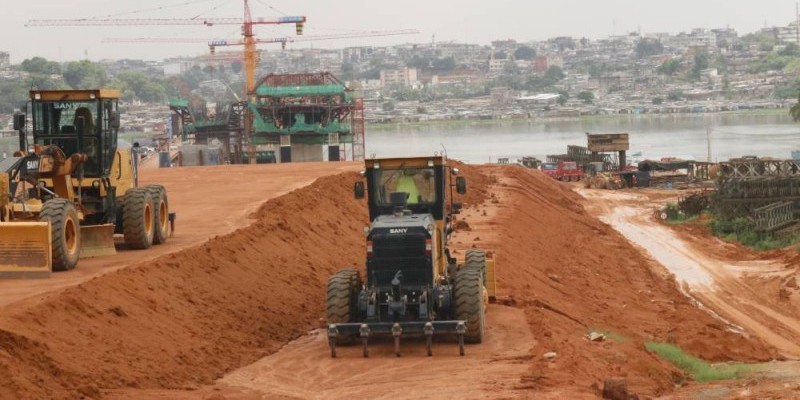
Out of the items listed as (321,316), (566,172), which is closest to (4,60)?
(566,172)

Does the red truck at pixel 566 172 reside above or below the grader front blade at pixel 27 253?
below

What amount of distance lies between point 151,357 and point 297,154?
8455cm

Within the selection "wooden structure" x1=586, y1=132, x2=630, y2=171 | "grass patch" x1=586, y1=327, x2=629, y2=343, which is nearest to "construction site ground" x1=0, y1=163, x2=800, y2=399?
"grass patch" x1=586, y1=327, x2=629, y2=343

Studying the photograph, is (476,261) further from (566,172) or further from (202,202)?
(566,172)

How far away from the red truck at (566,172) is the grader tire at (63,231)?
218 ft

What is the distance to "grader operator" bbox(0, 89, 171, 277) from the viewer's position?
23.7 m

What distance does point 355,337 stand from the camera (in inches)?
874

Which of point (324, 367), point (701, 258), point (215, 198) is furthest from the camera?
point (701, 258)

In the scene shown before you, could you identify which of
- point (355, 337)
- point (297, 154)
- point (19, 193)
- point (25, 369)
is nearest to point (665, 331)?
point (355, 337)

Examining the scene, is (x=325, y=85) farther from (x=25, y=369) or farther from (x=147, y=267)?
(x=25, y=369)

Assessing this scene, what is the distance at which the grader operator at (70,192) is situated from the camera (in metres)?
23.7

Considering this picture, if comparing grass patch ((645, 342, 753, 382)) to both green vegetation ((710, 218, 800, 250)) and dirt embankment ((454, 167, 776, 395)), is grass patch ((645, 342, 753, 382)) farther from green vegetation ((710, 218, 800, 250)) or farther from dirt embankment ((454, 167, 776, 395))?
green vegetation ((710, 218, 800, 250))

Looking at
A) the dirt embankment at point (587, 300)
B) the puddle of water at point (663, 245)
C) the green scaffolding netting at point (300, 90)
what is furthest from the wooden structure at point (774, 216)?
the green scaffolding netting at point (300, 90)

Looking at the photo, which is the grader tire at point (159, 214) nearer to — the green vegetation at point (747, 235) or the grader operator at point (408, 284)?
the grader operator at point (408, 284)
